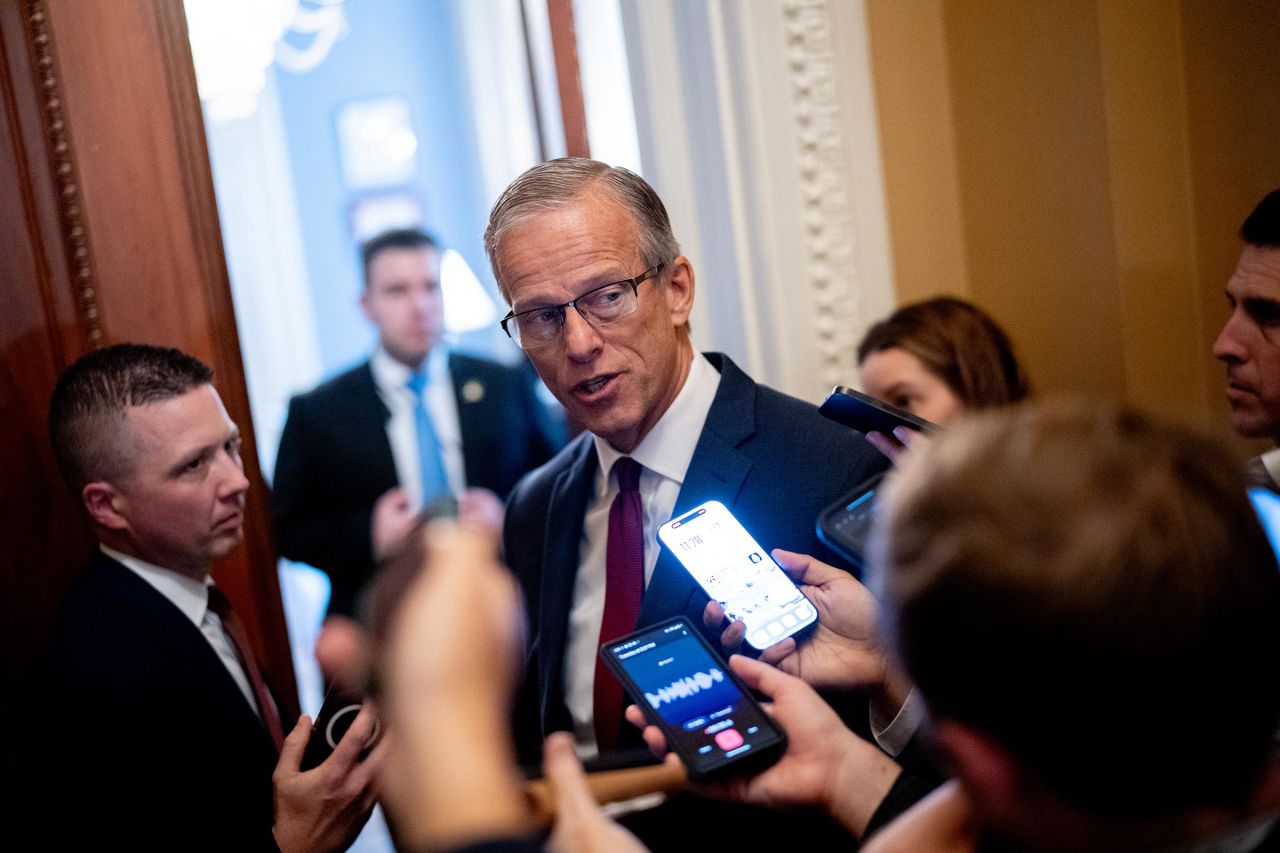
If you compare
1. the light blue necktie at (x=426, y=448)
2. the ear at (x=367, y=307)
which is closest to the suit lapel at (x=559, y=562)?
the light blue necktie at (x=426, y=448)

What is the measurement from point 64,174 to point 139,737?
1.14 metres

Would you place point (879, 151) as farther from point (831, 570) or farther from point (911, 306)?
point (831, 570)

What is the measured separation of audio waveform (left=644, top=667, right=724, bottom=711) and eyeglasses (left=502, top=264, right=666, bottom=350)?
2.17 ft

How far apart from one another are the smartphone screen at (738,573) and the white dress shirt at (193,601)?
857 millimetres

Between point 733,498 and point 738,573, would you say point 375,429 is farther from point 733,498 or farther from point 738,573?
point 738,573

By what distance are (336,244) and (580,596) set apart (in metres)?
3.17

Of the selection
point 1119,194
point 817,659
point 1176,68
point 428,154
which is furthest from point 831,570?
point 428,154

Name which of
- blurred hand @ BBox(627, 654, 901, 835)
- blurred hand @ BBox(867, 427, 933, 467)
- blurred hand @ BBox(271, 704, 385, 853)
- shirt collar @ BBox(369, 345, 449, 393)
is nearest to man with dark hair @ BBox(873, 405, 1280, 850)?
blurred hand @ BBox(627, 654, 901, 835)

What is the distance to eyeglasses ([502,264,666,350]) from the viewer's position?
5.70ft

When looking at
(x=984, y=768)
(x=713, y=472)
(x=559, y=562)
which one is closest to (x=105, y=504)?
(x=559, y=562)

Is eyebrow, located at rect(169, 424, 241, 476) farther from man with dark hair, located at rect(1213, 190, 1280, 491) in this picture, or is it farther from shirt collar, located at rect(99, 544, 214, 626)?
man with dark hair, located at rect(1213, 190, 1280, 491)

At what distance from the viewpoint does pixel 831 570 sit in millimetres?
1491

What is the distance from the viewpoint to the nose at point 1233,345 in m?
1.79

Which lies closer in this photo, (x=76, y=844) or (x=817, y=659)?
(x=817, y=659)
